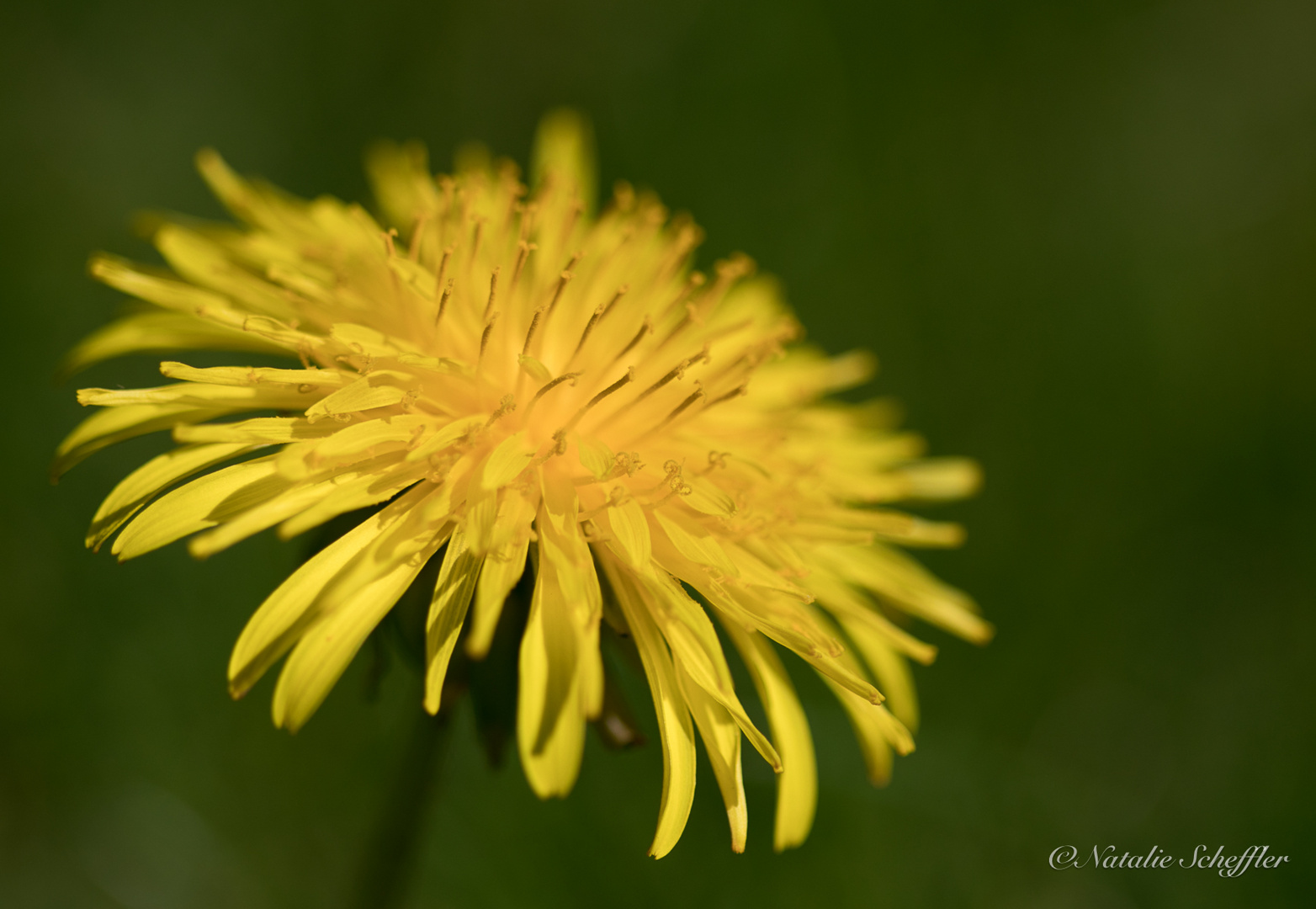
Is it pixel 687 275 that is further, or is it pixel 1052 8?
pixel 1052 8

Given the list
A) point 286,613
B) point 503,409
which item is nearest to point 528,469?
point 503,409

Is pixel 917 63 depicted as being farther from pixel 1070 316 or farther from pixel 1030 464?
pixel 1030 464

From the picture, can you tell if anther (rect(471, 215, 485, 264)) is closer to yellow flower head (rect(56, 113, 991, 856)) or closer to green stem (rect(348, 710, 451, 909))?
yellow flower head (rect(56, 113, 991, 856))

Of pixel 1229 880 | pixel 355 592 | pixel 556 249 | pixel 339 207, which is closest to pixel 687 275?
pixel 556 249

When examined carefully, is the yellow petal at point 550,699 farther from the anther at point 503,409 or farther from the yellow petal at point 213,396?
the yellow petal at point 213,396

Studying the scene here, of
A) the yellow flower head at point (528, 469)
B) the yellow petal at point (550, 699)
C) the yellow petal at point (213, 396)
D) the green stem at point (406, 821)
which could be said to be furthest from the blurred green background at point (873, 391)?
the yellow petal at point (550, 699)

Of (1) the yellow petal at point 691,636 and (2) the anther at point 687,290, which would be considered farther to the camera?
(2) the anther at point 687,290

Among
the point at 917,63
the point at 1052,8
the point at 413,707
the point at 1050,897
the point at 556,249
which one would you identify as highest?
the point at 1052,8
